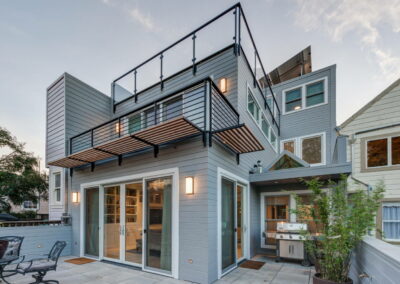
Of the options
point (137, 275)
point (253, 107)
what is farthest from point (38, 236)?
point (253, 107)

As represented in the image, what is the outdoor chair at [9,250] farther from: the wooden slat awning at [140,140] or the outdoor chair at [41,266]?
the wooden slat awning at [140,140]

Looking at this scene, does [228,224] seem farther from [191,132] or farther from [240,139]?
[191,132]

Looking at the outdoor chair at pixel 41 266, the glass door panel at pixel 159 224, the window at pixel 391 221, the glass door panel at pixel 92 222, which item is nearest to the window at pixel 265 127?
the window at pixel 391 221

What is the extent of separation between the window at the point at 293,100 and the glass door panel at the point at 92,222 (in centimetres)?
899

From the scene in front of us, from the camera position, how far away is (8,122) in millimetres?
11281

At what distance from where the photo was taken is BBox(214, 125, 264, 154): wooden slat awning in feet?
15.2

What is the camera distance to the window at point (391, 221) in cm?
680

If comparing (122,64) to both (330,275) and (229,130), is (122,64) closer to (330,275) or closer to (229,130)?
(229,130)

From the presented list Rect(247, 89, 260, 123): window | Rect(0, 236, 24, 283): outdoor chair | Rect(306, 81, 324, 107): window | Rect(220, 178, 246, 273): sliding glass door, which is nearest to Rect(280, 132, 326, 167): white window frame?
Rect(306, 81, 324, 107): window

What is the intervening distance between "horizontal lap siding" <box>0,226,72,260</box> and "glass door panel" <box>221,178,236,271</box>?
498cm

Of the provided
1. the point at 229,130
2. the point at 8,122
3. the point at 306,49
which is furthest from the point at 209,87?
the point at 8,122

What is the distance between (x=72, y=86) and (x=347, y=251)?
28.6 feet

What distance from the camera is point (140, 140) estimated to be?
5016mm

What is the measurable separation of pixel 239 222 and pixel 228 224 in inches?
36.0
